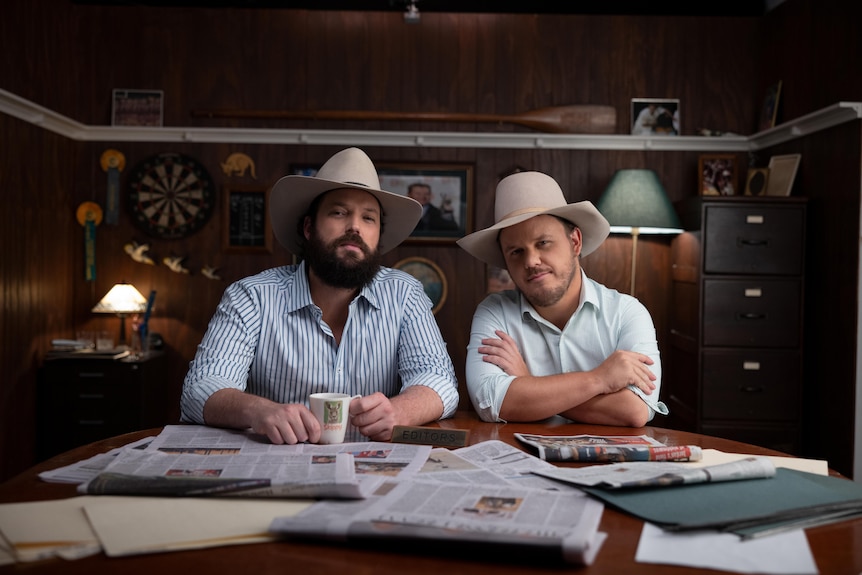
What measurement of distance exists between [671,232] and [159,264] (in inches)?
126

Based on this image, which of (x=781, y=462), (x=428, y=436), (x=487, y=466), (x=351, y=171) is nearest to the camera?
(x=487, y=466)

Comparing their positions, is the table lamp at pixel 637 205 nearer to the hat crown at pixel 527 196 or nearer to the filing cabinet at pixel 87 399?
the hat crown at pixel 527 196

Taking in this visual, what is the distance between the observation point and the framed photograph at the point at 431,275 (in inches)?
190

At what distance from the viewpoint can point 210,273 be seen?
4828 millimetres

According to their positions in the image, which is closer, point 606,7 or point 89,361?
point 89,361

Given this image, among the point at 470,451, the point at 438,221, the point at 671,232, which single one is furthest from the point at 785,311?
the point at 470,451

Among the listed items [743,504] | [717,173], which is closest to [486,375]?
[743,504]

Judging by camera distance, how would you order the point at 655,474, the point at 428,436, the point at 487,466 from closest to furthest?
the point at 655,474 → the point at 487,466 → the point at 428,436

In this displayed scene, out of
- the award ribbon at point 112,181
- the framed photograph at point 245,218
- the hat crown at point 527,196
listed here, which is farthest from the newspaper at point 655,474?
the award ribbon at point 112,181

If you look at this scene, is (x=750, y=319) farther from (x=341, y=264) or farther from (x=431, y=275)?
(x=341, y=264)

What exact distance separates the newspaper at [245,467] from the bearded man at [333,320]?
0.41 meters

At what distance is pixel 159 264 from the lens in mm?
4848

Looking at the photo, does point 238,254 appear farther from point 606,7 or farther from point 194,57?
point 606,7

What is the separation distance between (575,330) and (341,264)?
0.75 meters
